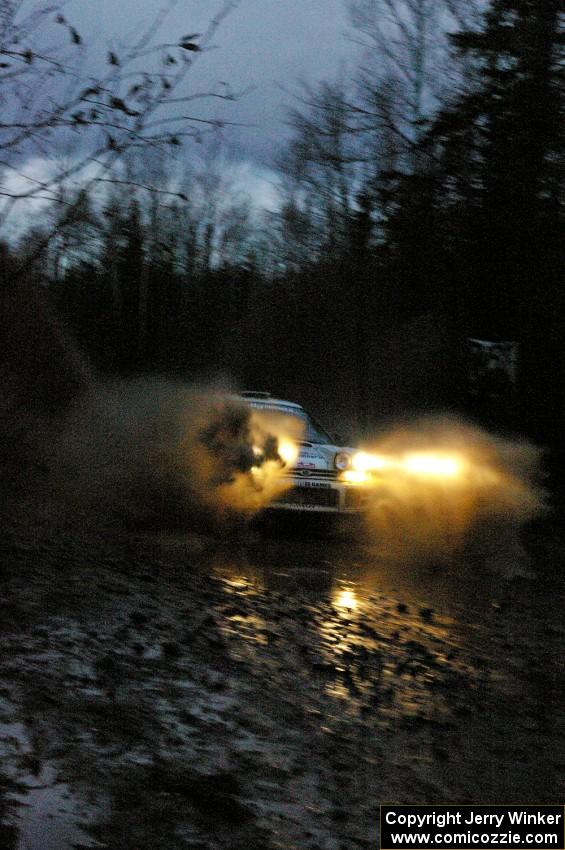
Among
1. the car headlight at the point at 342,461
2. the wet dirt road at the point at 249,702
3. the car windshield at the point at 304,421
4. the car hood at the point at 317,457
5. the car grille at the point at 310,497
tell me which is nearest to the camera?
the wet dirt road at the point at 249,702

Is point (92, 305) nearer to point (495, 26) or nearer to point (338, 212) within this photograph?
point (338, 212)

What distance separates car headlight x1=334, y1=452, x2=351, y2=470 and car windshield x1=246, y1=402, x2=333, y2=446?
475 mm

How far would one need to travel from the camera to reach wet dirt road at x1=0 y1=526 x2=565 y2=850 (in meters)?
4.08

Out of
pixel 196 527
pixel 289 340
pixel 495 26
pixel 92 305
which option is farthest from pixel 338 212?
pixel 196 527

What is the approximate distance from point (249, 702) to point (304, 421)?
26.8ft

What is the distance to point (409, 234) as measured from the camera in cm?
2672

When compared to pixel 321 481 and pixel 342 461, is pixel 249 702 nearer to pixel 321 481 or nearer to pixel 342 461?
pixel 321 481

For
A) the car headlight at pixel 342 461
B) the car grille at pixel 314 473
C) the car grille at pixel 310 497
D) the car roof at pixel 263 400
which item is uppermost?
the car roof at pixel 263 400

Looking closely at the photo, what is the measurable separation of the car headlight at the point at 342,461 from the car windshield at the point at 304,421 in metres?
0.47

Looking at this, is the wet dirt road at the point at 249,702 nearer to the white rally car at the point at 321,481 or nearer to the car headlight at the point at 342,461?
the white rally car at the point at 321,481

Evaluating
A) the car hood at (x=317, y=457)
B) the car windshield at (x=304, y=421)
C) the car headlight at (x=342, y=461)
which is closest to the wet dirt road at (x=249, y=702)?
the car hood at (x=317, y=457)

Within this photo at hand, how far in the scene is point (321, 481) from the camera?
1201 centimetres

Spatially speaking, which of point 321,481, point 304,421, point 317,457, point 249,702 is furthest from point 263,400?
point 249,702

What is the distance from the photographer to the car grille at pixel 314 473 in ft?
39.3
